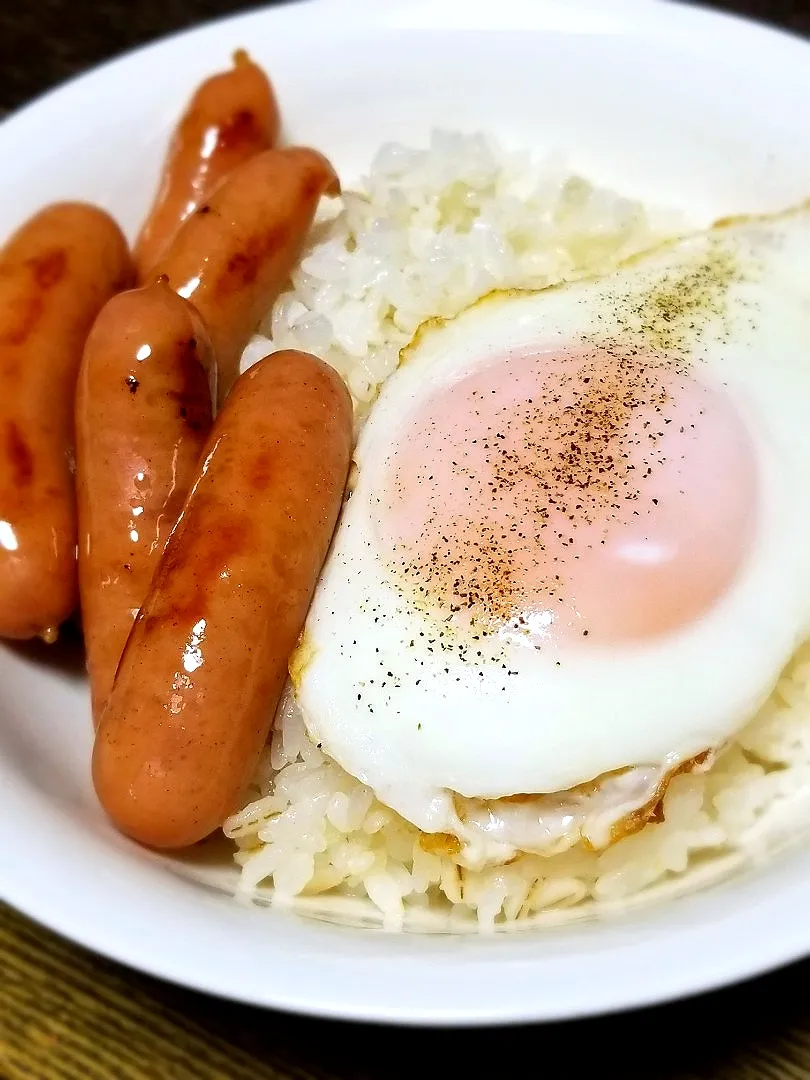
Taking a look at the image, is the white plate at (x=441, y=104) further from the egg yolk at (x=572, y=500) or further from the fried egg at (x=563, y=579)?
the egg yolk at (x=572, y=500)

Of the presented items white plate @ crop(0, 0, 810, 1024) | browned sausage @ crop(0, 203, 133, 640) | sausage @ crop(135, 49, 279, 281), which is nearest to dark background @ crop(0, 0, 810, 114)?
white plate @ crop(0, 0, 810, 1024)

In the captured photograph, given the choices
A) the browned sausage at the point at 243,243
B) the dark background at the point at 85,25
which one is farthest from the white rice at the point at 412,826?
the dark background at the point at 85,25

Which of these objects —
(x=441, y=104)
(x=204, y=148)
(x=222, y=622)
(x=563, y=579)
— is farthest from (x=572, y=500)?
(x=441, y=104)

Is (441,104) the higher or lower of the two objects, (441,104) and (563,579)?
the higher

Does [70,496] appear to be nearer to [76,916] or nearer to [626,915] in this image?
[76,916]

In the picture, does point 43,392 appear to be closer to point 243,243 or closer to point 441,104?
point 243,243
